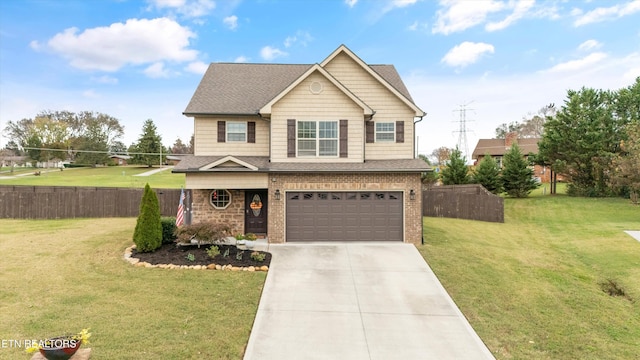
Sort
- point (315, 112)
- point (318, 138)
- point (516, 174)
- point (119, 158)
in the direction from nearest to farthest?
point (315, 112), point (318, 138), point (516, 174), point (119, 158)

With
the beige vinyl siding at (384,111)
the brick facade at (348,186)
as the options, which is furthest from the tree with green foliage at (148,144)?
the beige vinyl siding at (384,111)

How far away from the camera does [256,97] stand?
15.8 meters

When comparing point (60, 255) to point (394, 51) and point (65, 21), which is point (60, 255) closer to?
point (65, 21)

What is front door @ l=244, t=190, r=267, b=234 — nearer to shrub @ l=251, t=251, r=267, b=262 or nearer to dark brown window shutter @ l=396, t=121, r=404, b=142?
shrub @ l=251, t=251, r=267, b=262

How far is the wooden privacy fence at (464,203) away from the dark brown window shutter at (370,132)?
30.0 ft

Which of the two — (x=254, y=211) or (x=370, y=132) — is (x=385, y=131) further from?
(x=254, y=211)

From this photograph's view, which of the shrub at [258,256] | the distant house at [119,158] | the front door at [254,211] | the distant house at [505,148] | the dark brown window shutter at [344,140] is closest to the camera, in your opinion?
the shrub at [258,256]

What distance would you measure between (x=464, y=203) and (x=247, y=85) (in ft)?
50.1

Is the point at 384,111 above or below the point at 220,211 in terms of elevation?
above

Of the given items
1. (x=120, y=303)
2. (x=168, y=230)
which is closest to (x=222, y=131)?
(x=168, y=230)

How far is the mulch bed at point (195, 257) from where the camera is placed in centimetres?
1077

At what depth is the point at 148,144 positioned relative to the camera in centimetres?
5031

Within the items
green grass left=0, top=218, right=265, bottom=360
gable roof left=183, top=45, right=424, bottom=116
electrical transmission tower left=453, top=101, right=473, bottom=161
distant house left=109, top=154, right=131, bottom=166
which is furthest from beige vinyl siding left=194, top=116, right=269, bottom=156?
distant house left=109, top=154, right=131, bottom=166

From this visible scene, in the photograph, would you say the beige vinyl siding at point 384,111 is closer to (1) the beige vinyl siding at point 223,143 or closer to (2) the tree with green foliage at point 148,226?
(1) the beige vinyl siding at point 223,143
